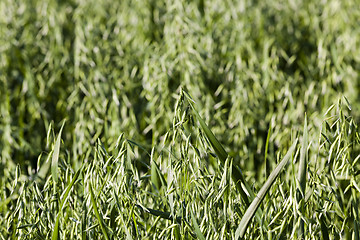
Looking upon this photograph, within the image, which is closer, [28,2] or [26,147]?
[26,147]

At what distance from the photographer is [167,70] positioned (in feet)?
4.64

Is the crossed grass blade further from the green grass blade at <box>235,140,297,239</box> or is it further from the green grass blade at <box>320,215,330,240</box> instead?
the green grass blade at <box>320,215,330,240</box>

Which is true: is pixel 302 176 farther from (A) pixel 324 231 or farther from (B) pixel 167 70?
(B) pixel 167 70

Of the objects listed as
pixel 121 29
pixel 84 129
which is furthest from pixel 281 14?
pixel 84 129

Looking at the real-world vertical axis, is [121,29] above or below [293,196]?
above

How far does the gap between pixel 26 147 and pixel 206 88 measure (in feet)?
2.09

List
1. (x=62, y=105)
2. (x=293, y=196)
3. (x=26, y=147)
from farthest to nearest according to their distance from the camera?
(x=62, y=105) → (x=26, y=147) → (x=293, y=196)

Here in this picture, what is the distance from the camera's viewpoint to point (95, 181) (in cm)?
84

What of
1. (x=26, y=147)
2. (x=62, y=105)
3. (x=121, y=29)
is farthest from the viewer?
(x=121, y=29)

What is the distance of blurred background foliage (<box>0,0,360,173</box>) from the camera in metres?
1.37

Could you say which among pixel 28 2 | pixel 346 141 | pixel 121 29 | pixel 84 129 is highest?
pixel 28 2

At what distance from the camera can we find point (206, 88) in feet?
4.67

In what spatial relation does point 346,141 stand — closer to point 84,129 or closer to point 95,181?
point 95,181

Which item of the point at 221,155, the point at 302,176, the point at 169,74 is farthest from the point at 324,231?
the point at 169,74
